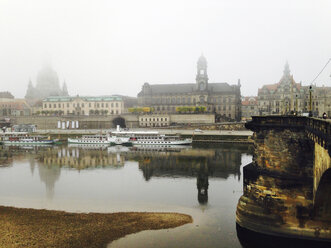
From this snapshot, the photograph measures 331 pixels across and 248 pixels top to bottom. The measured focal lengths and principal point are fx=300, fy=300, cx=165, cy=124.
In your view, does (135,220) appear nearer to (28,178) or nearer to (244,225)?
(244,225)

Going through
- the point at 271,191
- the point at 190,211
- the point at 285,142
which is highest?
the point at 285,142

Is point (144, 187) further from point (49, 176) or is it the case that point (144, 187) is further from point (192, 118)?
point (192, 118)

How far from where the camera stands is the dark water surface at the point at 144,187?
1969 cm

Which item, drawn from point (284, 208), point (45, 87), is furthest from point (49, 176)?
point (45, 87)

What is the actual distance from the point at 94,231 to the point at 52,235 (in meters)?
2.62

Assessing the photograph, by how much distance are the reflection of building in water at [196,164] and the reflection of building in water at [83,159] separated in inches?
148

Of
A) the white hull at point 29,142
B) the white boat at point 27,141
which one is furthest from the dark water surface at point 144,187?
the white boat at point 27,141

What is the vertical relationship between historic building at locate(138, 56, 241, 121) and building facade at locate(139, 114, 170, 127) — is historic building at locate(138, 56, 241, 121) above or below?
above

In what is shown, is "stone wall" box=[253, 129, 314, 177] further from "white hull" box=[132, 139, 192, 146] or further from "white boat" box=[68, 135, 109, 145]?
"white boat" box=[68, 135, 109, 145]

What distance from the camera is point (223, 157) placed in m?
49.1

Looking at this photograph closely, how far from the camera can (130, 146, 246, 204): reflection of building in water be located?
3659 centimetres

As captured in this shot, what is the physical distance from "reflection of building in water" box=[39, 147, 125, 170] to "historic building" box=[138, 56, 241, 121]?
182ft

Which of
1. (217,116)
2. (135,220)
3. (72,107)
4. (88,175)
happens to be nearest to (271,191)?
(135,220)

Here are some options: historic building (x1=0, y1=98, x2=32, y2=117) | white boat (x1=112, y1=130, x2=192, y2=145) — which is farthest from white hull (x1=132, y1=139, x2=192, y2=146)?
historic building (x1=0, y1=98, x2=32, y2=117)
